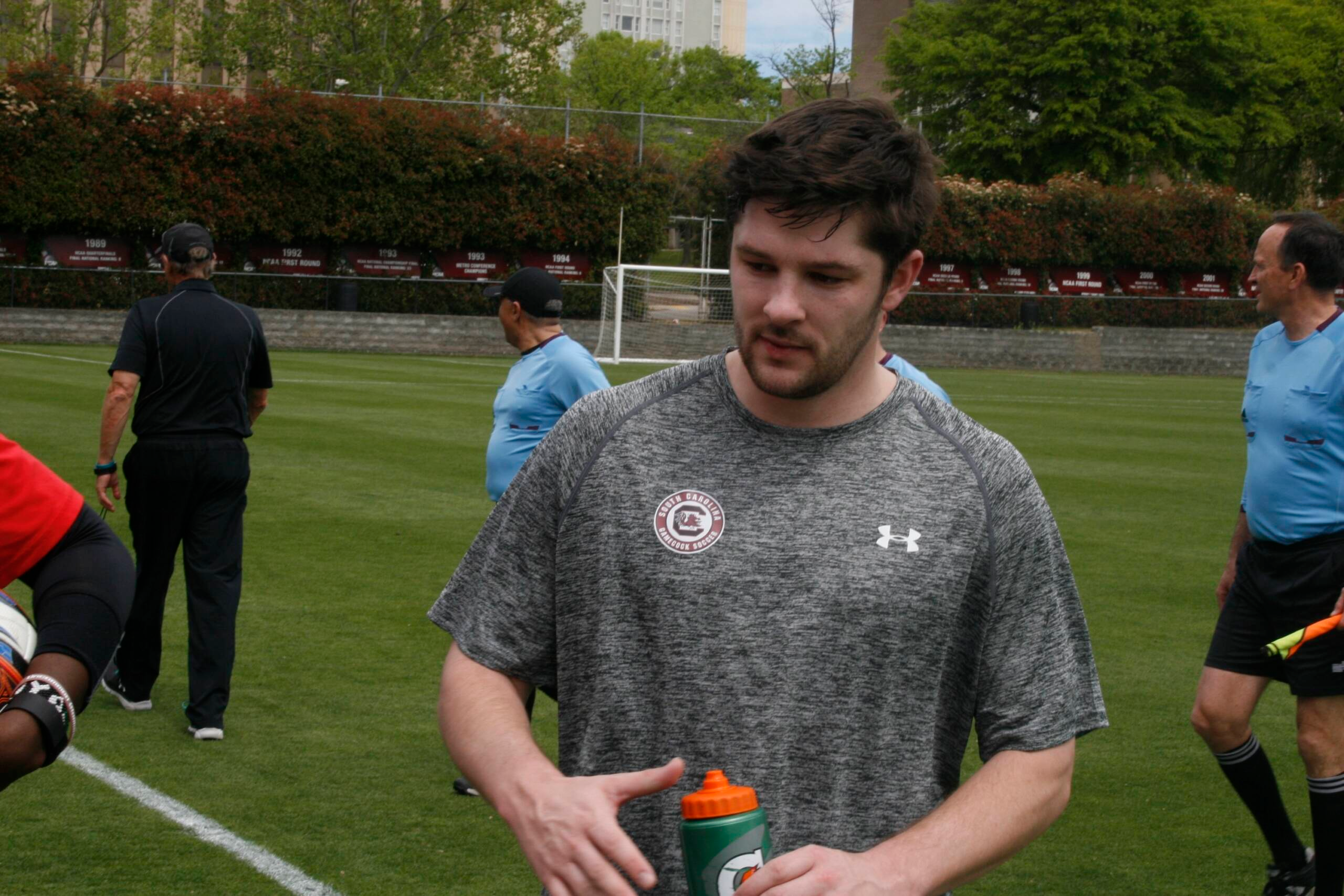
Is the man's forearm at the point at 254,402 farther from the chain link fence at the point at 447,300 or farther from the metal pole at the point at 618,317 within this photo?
the metal pole at the point at 618,317

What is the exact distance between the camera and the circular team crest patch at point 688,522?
86.4 inches

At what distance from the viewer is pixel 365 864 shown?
5.54 meters

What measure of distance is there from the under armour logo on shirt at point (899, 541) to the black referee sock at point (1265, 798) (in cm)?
403

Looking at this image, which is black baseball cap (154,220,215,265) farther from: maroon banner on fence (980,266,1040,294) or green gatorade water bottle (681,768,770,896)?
maroon banner on fence (980,266,1040,294)

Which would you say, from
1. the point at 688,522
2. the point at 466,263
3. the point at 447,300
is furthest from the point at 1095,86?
the point at 688,522

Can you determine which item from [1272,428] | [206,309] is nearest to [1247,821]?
[1272,428]

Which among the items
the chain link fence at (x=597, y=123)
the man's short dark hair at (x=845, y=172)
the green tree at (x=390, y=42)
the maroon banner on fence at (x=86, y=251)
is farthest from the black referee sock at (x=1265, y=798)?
the green tree at (x=390, y=42)

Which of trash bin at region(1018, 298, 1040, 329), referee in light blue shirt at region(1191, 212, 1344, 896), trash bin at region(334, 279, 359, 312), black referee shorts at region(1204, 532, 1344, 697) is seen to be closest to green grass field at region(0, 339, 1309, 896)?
referee in light blue shirt at region(1191, 212, 1344, 896)

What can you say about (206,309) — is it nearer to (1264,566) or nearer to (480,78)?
(1264,566)

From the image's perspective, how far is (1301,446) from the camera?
19.0 feet

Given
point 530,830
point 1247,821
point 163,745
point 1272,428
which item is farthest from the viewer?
point 163,745

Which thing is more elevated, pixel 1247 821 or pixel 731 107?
pixel 731 107

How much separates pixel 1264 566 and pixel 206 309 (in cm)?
489

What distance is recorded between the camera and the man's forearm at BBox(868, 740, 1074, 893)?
2045mm
